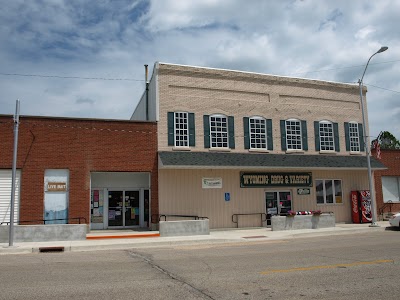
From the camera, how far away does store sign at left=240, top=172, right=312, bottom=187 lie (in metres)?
23.5

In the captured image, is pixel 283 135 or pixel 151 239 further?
pixel 283 135

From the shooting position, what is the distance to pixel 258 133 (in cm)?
2461

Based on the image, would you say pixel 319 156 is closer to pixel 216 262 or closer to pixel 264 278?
pixel 216 262

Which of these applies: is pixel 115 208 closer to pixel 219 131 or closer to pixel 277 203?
pixel 219 131

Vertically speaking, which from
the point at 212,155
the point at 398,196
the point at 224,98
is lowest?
the point at 398,196

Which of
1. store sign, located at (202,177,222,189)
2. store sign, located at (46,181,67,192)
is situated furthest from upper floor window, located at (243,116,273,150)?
store sign, located at (46,181,67,192)

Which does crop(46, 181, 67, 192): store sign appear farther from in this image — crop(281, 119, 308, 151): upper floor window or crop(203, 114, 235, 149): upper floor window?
crop(281, 119, 308, 151): upper floor window

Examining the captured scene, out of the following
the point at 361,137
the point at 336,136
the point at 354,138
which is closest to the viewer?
the point at 336,136

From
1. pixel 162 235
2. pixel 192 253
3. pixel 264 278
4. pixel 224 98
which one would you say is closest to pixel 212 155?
pixel 224 98

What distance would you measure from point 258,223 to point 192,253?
10.4 metres

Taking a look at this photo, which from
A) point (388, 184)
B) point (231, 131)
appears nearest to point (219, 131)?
point (231, 131)

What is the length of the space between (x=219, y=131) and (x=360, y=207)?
33.6ft

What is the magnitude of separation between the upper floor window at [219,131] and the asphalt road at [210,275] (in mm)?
9962

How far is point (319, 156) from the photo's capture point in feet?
84.1
